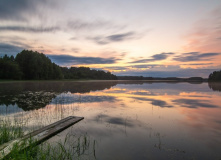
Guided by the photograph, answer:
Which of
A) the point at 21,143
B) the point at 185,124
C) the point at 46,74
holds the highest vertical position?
the point at 46,74

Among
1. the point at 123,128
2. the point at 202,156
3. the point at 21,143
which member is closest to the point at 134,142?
the point at 123,128

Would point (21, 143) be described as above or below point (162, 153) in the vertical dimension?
above

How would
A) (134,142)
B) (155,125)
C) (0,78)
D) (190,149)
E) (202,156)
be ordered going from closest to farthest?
1. (202,156)
2. (190,149)
3. (134,142)
4. (155,125)
5. (0,78)

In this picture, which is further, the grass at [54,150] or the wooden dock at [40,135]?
the wooden dock at [40,135]

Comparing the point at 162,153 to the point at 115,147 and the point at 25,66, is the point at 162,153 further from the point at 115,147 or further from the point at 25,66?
the point at 25,66

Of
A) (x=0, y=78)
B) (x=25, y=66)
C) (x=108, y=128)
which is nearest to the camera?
(x=108, y=128)

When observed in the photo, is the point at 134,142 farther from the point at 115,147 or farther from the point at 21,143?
the point at 21,143

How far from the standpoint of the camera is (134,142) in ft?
22.0

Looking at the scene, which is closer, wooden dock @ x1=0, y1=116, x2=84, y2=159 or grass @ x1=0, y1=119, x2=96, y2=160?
grass @ x1=0, y1=119, x2=96, y2=160

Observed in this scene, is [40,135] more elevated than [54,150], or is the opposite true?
[40,135]

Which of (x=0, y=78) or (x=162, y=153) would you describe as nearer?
(x=162, y=153)

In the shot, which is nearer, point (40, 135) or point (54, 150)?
point (54, 150)

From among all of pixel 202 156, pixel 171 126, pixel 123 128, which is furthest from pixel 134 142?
pixel 171 126

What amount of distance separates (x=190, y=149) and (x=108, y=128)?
425cm
